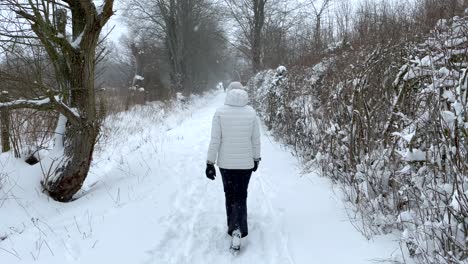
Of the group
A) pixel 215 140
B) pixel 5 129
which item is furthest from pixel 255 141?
pixel 5 129

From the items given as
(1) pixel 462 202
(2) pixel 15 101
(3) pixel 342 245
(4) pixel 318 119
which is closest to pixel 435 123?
(1) pixel 462 202

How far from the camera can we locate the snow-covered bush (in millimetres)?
2561

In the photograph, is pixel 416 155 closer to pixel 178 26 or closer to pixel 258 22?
pixel 258 22

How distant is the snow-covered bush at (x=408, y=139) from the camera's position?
2.56 meters

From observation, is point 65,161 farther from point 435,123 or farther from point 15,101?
point 435,123

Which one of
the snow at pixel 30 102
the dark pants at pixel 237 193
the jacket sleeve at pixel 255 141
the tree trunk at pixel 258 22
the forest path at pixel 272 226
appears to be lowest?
Answer: the forest path at pixel 272 226

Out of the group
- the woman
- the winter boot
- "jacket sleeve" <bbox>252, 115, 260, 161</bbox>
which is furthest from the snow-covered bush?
the winter boot

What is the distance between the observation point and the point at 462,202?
2.52 meters

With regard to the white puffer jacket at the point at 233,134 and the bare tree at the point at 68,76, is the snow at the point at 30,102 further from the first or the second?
the white puffer jacket at the point at 233,134

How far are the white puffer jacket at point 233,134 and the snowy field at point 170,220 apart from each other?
38.1 inches

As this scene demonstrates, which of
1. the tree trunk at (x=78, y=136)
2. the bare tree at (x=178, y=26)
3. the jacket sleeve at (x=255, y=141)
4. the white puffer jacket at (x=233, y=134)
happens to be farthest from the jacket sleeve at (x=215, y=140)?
the bare tree at (x=178, y=26)

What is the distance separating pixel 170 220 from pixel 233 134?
151 centimetres

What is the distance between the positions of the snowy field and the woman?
40cm

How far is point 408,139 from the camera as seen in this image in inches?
107
